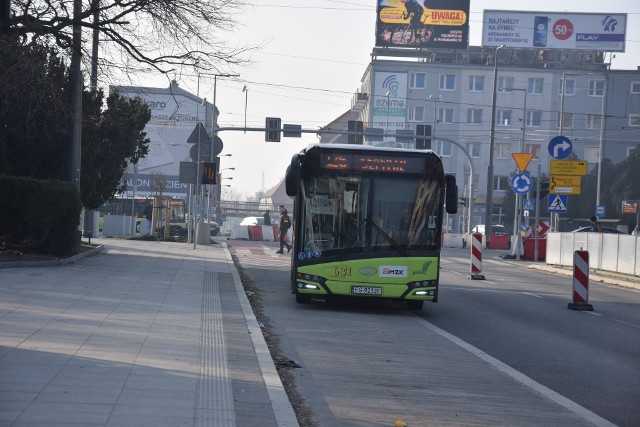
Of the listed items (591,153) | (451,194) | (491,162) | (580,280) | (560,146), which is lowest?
(580,280)

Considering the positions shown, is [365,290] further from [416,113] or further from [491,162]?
[416,113]

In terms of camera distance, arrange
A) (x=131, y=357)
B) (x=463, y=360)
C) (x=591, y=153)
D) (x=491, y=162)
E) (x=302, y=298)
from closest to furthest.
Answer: (x=131, y=357), (x=463, y=360), (x=302, y=298), (x=491, y=162), (x=591, y=153)

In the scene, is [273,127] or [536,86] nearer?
[273,127]

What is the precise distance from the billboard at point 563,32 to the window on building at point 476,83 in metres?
5.91

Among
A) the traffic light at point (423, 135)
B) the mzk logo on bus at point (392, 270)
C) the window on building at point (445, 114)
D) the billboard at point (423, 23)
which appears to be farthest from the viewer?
the window on building at point (445, 114)

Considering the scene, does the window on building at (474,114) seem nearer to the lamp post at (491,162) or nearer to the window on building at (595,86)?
the window on building at (595,86)

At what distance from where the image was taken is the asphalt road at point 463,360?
26.3 feet

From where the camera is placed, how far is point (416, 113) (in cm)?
8212

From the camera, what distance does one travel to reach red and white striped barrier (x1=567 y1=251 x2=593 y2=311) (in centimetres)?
1795

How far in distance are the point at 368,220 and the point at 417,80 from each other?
68.0 metres

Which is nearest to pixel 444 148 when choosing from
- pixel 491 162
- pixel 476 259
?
pixel 491 162

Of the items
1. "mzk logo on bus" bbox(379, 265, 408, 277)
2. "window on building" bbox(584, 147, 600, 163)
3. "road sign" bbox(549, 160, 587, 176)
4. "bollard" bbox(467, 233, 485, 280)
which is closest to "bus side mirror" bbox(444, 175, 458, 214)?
"mzk logo on bus" bbox(379, 265, 408, 277)

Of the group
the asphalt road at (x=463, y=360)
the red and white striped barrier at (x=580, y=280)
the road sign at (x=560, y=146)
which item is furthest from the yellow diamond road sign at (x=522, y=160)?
the red and white striped barrier at (x=580, y=280)

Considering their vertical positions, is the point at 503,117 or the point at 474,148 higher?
the point at 503,117
